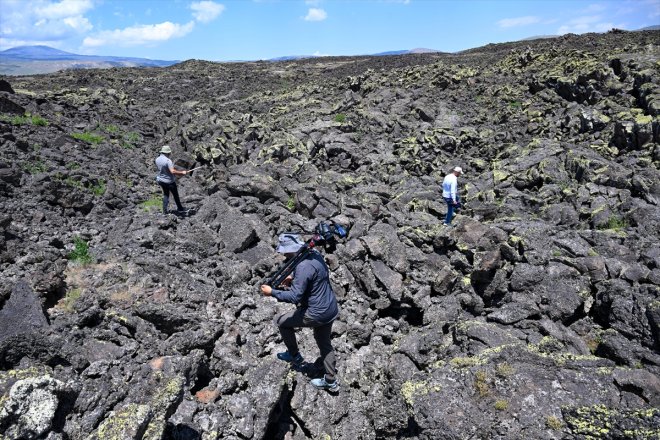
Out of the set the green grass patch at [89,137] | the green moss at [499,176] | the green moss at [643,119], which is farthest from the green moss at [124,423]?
the green moss at [643,119]

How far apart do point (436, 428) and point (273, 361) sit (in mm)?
2892

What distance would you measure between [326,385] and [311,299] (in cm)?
166

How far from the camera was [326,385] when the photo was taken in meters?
7.16

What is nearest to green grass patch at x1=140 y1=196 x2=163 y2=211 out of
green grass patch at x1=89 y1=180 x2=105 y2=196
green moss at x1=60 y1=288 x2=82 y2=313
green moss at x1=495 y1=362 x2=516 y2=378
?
green grass patch at x1=89 y1=180 x2=105 y2=196

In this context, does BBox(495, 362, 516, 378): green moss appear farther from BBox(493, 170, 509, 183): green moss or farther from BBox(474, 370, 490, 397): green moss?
BBox(493, 170, 509, 183): green moss

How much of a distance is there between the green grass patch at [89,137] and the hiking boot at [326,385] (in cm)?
1748

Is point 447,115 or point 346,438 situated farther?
point 447,115

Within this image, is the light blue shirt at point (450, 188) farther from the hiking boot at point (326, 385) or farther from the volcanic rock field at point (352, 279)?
the hiking boot at point (326, 385)

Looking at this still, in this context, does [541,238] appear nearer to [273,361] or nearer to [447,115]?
[273,361]

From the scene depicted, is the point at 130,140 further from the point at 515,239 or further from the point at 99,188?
the point at 515,239

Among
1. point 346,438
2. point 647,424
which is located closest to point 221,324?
point 346,438

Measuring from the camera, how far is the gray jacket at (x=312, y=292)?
253 inches

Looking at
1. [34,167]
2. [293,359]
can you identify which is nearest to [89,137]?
[34,167]

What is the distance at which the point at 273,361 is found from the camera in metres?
7.09
